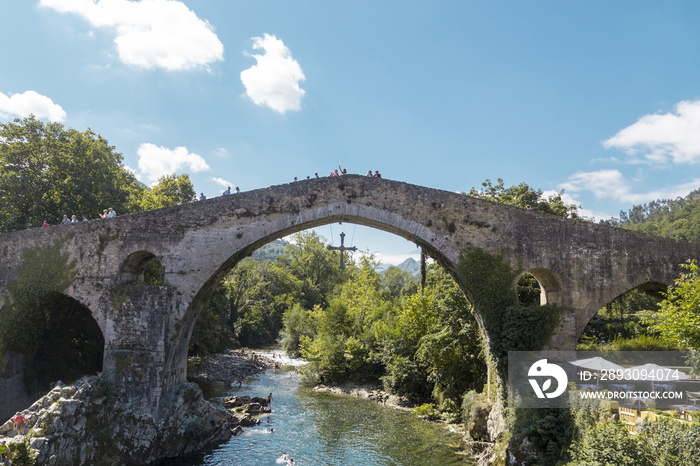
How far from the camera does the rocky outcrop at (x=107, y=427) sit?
38.8 ft

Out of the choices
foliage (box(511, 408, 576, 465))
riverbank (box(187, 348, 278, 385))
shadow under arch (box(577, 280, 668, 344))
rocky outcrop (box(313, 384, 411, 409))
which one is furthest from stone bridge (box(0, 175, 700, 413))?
riverbank (box(187, 348, 278, 385))

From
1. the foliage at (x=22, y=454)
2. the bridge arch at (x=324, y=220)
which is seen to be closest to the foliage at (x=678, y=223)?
the bridge arch at (x=324, y=220)

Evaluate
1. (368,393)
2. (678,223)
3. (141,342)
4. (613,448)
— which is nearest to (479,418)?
(613,448)

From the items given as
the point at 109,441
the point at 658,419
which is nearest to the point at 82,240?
the point at 109,441

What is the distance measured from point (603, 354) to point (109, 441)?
15.0 metres

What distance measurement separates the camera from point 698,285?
9.61m

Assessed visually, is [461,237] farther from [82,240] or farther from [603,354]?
[82,240]

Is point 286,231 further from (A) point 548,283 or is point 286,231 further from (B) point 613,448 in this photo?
(B) point 613,448

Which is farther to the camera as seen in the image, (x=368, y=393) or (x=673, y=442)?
(x=368, y=393)

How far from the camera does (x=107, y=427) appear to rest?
1327 centimetres

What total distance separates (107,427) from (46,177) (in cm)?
1308

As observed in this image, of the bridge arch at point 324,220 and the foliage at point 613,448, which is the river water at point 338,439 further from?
the foliage at point 613,448

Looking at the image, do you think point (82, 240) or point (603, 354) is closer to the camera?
point (603, 354)

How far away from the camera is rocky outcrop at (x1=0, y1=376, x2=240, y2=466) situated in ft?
38.8
